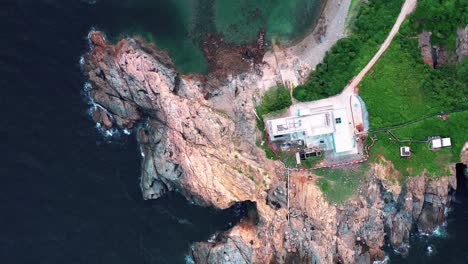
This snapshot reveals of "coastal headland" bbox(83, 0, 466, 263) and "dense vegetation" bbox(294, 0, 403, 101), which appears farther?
"dense vegetation" bbox(294, 0, 403, 101)

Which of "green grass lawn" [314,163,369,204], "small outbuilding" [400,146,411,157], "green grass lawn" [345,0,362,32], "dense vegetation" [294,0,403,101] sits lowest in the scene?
"green grass lawn" [314,163,369,204]

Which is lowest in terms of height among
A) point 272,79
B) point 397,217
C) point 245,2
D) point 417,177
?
point 397,217

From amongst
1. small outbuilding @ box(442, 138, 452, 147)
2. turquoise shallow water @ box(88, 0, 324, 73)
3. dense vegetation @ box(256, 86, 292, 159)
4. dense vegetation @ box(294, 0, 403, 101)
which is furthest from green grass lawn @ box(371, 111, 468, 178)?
turquoise shallow water @ box(88, 0, 324, 73)

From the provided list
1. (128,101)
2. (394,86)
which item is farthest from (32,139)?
(394,86)

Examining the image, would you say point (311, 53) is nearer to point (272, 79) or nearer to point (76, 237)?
point (272, 79)

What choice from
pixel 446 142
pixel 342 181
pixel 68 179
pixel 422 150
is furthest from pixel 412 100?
pixel 68 179

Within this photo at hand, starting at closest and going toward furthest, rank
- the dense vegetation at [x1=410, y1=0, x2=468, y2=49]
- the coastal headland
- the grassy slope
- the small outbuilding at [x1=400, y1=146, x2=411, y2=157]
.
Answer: the dense vegetation at [x1=410, y1=0, x2=468, y2=49], the small outbuilding at [x1=400, y1=146, x2=411, y2=157], the grassy slope, the coastal headland

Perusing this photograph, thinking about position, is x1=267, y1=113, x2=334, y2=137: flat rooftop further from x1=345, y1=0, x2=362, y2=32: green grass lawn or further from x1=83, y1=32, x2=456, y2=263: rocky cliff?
x1=345, y1=0, x2=362, y2=32: green grass lawn
